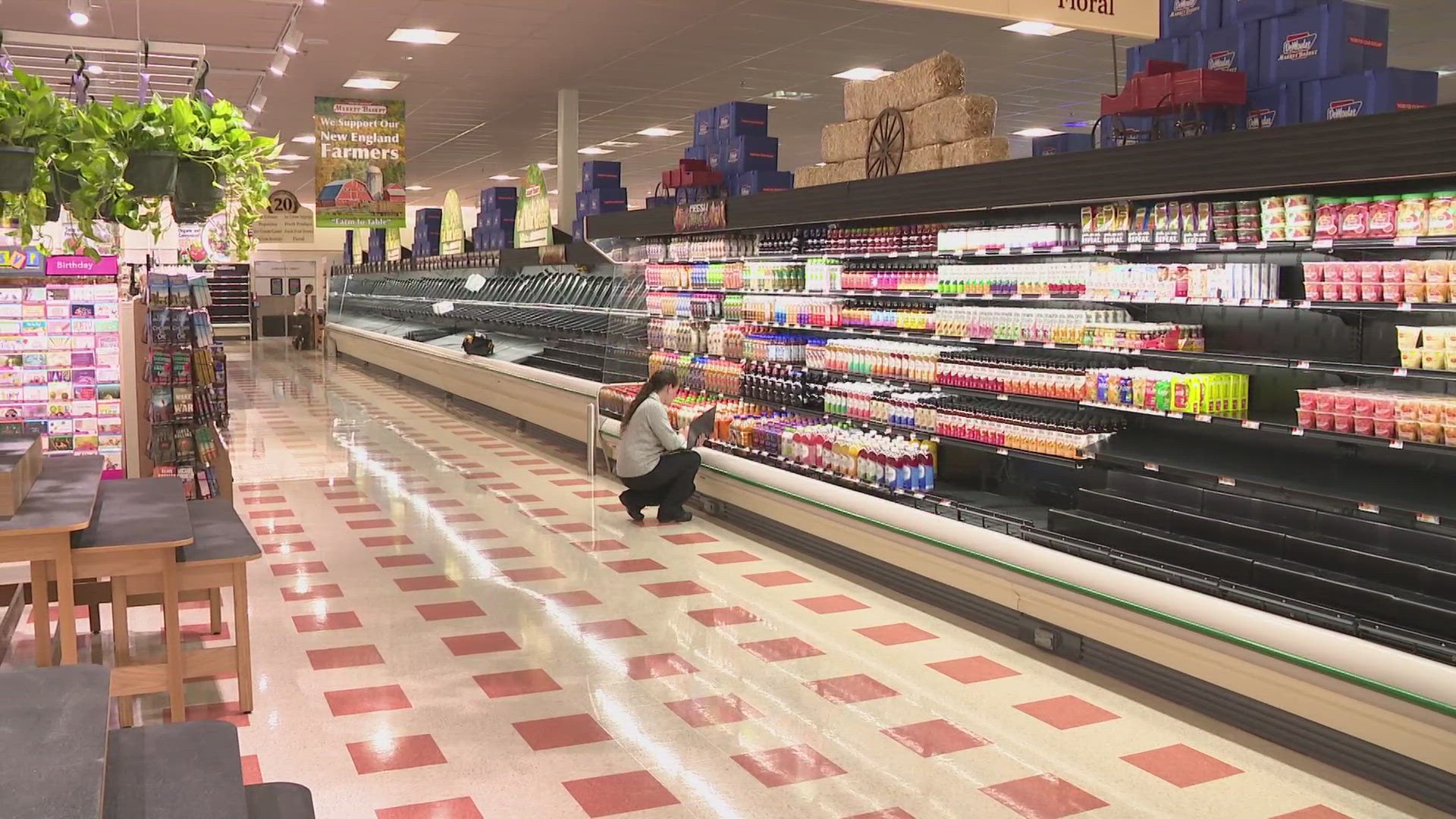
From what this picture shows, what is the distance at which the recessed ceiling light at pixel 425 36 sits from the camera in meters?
10.1

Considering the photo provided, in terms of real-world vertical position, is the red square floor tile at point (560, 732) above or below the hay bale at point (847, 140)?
below

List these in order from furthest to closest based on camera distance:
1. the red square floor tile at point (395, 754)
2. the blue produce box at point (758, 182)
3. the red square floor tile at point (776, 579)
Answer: the blue produce box at point (758, 182)
the red square floor tile at point (776, 579)
the red square floor tile at point (395, 754)

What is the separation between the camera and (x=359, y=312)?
24.3 meters

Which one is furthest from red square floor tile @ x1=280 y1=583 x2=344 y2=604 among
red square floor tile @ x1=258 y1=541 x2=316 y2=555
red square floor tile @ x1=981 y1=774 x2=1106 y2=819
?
red square floor tile @ x1=981 y1=774 x2=1106 y2=819

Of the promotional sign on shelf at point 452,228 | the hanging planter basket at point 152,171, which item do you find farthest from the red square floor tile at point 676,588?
the promotional sign on shelf at point 452,228

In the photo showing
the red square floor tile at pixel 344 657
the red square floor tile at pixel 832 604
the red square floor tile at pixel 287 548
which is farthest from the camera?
the red square floor tile at pixel 287 548

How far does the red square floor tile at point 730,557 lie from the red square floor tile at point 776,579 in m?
0.29

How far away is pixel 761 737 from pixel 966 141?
11.3ft

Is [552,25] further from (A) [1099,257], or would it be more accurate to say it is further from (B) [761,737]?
(B) [761,737]

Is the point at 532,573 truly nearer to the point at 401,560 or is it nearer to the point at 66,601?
the point at 401,560

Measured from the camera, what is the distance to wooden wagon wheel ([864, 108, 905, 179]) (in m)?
6.66

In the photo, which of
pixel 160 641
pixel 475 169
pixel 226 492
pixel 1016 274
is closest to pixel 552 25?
pixel 226 492

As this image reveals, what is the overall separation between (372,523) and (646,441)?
1.87 m

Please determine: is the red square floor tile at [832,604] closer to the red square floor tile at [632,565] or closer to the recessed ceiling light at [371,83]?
the red square floor tile at [632,565]
